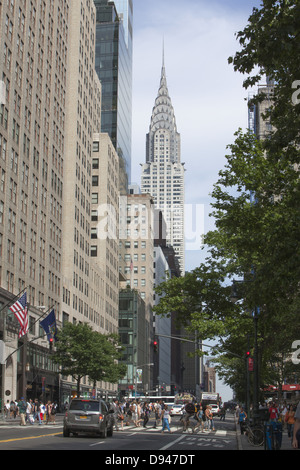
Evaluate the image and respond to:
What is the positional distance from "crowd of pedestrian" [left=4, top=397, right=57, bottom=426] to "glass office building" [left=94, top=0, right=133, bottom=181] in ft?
317

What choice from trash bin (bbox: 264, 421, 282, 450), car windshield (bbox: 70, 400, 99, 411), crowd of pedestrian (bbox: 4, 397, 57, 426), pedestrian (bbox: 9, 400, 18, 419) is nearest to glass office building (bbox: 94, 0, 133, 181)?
pedestrian (bbox: 9, 400, 18, 419)

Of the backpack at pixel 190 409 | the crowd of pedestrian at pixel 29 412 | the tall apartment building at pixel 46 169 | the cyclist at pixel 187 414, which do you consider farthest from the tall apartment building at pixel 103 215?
the cyclist at pixel 187 414

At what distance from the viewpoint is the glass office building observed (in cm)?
15075

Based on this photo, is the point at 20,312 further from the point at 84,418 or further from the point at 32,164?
the point at 32,164

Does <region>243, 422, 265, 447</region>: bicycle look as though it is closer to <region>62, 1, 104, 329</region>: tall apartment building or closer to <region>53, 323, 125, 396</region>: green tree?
<region>53, 323, 125, 396</region>: green tree

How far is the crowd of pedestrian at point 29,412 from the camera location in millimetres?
44366

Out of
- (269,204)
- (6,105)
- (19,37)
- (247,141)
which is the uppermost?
(19,37)

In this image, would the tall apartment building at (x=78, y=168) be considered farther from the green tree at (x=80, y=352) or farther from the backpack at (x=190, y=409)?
the backpack at (x=190, y=409)

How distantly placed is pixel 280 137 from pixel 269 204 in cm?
1004

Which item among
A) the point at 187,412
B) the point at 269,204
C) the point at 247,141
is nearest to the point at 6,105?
the point at 247,141

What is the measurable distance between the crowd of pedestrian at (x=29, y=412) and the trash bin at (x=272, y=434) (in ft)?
81.6

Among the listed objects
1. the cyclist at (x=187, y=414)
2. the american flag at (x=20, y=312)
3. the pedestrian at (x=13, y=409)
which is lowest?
the pedestrian at (x=13, y=409)
